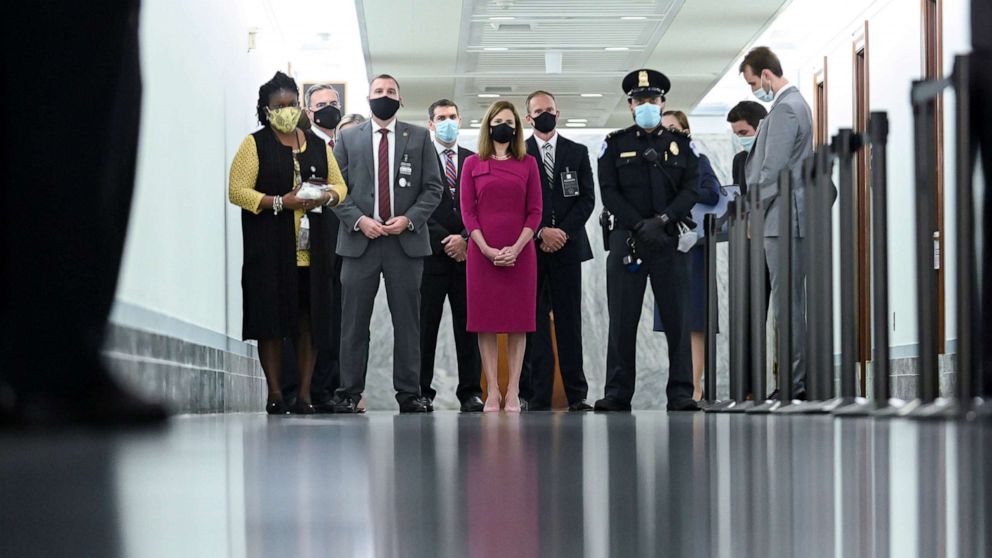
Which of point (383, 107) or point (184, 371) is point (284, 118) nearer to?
point (383, 107)

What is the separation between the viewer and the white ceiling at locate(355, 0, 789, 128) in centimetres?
1002

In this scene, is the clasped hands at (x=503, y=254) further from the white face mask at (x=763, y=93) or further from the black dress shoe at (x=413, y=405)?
the white face mask at (x=763, y=93)

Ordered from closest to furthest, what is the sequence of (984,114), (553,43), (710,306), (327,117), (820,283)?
(984,114) < (820,283) < (710,306) < (327,117) < (553,43)

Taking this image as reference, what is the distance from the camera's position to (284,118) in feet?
18.5

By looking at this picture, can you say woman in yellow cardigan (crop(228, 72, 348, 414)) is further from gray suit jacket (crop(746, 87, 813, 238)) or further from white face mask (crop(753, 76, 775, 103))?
white face mask (crop(753, 76, 775, 103))

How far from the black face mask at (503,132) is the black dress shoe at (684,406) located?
1387mm

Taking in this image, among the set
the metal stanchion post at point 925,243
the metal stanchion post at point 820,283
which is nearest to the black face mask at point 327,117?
the metal stanchion post at point 820,283

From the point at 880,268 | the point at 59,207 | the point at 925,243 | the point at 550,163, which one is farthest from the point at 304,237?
the point at 59,207

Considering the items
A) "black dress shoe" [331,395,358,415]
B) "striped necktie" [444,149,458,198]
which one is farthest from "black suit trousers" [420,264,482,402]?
"black dress shoe" [331,395,358,415]

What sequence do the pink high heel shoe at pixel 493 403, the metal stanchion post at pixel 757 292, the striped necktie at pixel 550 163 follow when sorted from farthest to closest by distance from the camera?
the striped necktie at pixel 550 163 < the pink high heel shoe at pixel 493 403 < the metal stanchion post at pixel 757 292

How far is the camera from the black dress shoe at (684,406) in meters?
5.75

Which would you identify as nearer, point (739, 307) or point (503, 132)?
point (739, 307)

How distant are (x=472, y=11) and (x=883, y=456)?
9.04 meters

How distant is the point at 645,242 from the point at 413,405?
49.0 inches
